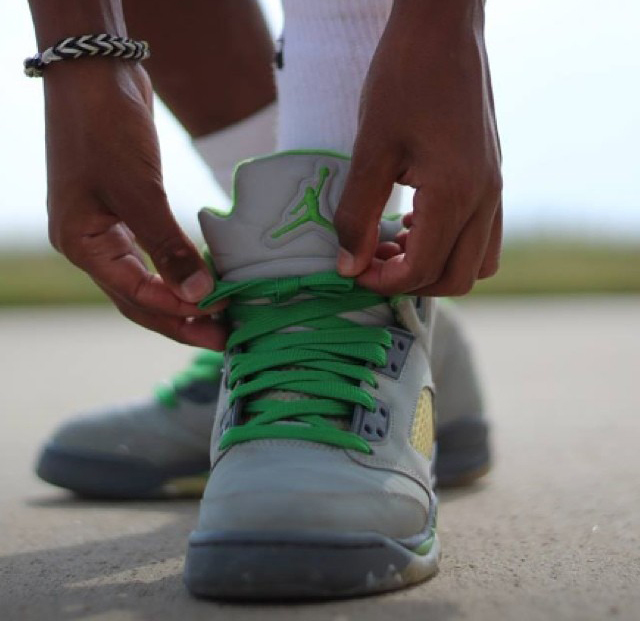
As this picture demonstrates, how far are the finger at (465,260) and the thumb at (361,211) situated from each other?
73 millimetres

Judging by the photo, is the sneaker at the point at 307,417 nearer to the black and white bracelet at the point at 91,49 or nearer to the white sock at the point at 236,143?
the black and white bracelet at the point at 91,49

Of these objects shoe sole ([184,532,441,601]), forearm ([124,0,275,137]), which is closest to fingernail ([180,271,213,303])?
shoe sole ([184,532,441,601])

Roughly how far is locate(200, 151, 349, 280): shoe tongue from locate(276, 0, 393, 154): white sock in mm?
120

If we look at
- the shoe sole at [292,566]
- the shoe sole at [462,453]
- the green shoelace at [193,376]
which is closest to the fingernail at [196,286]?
the shoe sole at [292,566]

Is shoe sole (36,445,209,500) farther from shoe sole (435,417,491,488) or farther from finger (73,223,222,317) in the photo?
finger (73,223,222,317)

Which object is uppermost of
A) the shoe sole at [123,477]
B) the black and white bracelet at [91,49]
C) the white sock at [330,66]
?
the black and white bracelet at [91,49]

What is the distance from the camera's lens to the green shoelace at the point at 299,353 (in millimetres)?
1054

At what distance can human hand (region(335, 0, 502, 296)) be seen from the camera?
93 centimetres

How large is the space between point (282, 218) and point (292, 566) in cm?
37

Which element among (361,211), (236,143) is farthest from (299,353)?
Answer: (236,143)

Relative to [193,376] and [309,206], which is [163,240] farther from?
[193,376]

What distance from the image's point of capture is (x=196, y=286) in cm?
109

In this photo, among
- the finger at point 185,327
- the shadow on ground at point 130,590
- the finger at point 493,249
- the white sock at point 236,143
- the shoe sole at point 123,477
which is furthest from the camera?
the white sock at point 236,143

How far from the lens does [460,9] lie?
3.15ft
